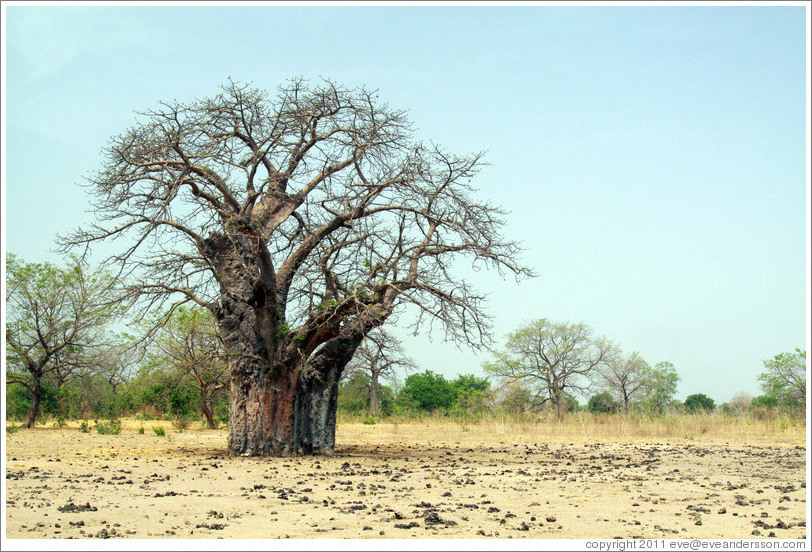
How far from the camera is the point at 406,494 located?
25.4 feet

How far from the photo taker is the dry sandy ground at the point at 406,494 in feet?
19.1

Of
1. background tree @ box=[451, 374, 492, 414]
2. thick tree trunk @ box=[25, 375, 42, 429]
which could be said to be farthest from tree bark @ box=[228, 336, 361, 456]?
background tree @ box=[451, 374, 492, 414]

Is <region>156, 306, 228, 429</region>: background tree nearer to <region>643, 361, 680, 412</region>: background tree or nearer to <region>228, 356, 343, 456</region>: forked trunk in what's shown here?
<region>228, 356, 343, 456</region>: forked trunk

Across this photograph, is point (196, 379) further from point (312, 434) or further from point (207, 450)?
point (312, 434)

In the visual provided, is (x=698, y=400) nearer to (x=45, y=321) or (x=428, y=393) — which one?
(x=428, y=393)

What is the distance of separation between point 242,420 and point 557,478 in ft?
18.9

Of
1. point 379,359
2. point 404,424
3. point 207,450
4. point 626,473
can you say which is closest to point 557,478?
point 626,473

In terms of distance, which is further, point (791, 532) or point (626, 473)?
point (626, 473)

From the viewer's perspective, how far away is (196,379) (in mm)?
21641

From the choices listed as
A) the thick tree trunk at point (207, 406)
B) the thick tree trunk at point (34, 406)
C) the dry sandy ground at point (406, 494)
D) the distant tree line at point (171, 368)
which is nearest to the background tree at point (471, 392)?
the distant tree line at point (171, 368)

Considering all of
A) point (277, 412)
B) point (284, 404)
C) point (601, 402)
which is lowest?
point (601, 402)

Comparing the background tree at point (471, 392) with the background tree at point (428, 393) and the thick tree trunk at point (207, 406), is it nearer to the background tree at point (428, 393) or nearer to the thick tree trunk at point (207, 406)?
the background tree at point (428, 393)

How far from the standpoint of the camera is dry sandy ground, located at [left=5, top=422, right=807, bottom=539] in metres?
5.82

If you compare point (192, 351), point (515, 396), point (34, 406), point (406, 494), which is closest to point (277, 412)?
point (406, 494)
